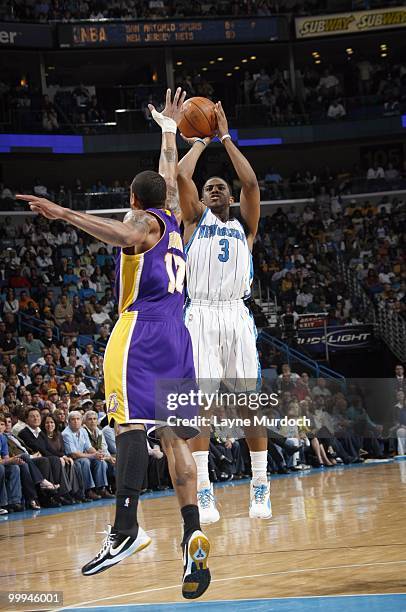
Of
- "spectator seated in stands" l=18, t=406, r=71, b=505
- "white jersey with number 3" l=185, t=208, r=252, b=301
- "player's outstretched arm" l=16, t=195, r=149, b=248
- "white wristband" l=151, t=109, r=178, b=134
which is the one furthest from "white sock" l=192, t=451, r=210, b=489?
"spectator seated in stands" l=18, t=406, r=71, b=505

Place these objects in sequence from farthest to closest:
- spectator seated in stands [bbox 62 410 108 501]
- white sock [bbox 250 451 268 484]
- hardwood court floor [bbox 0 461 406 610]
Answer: spectator seated in stands [bbox 62 410 108 501] → hardwood court floor [bbox 0 461 406 610] → white sock [bbox 250 451 268 484]

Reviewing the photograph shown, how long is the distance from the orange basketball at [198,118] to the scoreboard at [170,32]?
23.2 meters

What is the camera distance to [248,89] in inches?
1266

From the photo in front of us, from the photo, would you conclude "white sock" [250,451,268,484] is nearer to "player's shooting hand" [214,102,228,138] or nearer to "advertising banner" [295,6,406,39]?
"player's shooting hand" [214,102,228,138]

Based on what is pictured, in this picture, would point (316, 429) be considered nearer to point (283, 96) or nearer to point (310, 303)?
point (310, 303)

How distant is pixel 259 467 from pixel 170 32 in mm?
24544

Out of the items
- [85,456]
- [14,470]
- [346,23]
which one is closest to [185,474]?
[14,470]

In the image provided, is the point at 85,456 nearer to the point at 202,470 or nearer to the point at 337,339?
the point at 202,470

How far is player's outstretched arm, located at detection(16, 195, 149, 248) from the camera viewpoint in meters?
5.17

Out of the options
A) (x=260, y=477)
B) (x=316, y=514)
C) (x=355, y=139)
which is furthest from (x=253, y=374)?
(x=355, y=139)

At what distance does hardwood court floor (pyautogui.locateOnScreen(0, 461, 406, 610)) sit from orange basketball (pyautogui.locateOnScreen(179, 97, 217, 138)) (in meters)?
3.45

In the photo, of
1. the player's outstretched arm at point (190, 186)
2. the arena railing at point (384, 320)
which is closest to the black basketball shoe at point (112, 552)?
Answer: the player's outstretched arm at point (190, 186)

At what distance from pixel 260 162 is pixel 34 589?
2728 cm

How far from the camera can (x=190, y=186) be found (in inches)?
285
